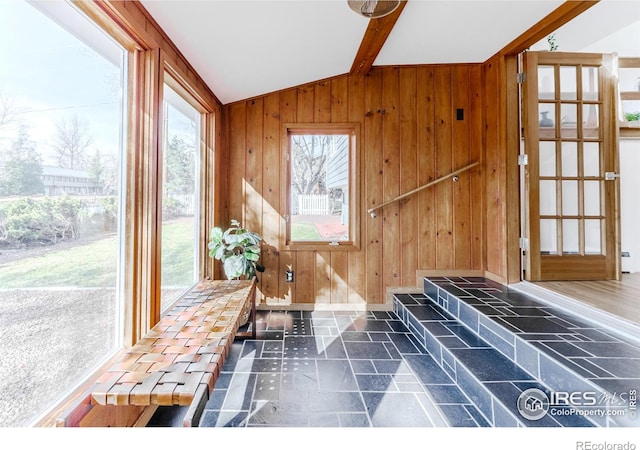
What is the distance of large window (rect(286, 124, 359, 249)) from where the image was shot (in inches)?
131

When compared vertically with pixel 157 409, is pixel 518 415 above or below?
above

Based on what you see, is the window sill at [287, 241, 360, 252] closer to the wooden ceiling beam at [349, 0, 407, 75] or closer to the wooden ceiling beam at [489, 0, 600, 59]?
the wooden ceiling beam at [349, 0, 407, 75]

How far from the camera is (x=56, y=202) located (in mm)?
1265

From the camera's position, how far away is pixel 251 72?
2711 millimetres

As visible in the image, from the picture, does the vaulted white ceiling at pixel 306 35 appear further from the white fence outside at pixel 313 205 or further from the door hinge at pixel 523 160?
the white fence outside at pixel 313 205

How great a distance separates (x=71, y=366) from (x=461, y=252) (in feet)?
11.0

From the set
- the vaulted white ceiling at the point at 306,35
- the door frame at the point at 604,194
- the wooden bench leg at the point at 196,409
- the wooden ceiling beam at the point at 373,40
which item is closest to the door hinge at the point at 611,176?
the door frame at the point at 604,194

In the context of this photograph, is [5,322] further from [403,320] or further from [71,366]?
[403,320]

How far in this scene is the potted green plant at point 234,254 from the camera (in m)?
2.82

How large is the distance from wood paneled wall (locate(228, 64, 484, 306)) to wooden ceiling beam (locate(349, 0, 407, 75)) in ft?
0.82

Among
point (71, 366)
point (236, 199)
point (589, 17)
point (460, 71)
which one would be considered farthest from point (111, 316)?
point (589, 17)

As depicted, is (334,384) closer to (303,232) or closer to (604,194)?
(303,232)

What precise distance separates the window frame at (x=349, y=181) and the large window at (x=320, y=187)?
0.4 inches

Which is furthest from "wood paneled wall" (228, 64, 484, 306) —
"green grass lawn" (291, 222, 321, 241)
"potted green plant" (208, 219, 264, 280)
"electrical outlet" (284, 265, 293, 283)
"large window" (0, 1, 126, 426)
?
"large window" (0, 1, 126, 426)
